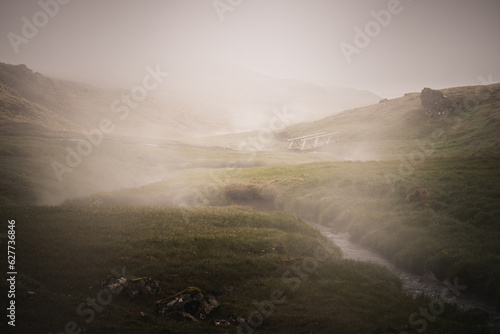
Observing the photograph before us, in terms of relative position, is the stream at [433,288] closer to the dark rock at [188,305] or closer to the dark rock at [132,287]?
the dark rock at [188,305]

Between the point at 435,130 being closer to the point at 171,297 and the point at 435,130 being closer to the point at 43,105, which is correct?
the point at 171,297

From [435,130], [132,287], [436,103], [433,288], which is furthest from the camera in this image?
[436,103]

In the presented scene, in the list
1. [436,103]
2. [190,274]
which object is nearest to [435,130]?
[436,103]

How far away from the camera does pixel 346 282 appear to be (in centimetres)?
2005

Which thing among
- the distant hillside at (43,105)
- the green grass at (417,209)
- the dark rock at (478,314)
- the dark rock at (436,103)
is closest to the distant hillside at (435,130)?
the dark rock at (436,103)

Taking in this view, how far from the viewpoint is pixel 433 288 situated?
2144 cm

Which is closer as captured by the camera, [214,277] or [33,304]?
[33,304]

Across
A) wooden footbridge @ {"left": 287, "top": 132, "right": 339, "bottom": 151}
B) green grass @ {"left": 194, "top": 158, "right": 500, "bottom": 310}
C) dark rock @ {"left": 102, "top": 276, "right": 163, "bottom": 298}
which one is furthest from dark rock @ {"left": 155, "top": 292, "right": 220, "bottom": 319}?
wooden footbridge @ {"left": 287, "top": 132, "right": 339, "bottom": 151}

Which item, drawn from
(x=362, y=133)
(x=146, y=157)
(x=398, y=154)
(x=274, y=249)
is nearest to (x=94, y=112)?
(x=146, y=157)

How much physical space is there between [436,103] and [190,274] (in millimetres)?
118085

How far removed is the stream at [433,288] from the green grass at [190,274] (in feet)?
5.10

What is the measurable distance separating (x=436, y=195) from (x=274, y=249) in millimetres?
22363

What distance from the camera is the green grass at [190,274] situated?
44.9 feet

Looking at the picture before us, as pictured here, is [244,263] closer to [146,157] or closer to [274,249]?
[274,249]
